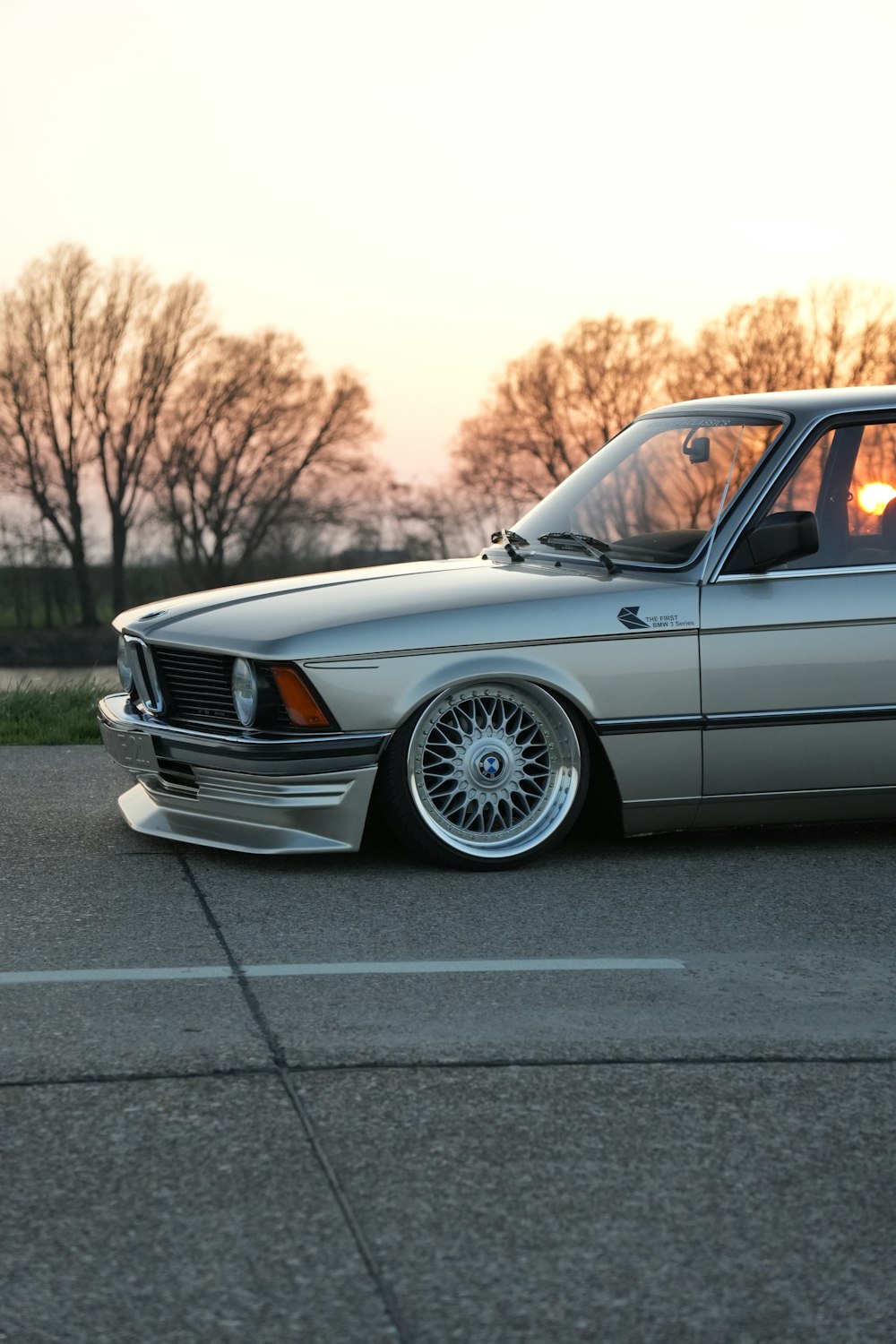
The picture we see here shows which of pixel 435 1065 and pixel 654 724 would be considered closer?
pixel 435 1065

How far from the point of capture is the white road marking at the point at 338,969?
4.32 metres

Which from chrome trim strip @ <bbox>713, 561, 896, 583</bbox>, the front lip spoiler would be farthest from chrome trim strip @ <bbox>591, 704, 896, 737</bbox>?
the front lip spoiler

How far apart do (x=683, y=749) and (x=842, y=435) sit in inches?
52.9

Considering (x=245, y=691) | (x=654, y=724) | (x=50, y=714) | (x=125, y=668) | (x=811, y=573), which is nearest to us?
(x=245, y=691)

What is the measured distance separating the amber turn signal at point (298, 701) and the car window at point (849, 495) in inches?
67.9

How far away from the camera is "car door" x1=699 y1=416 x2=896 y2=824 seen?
5742 mm

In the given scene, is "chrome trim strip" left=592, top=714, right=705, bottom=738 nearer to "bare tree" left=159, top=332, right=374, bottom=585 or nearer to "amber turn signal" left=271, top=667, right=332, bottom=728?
"amber turn signal" left=271, top=667, right=332, bottom=728

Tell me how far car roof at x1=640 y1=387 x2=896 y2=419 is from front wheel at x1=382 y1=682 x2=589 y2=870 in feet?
4.88

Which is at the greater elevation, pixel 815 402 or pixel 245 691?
pixel 815 402

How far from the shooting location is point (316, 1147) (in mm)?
3152

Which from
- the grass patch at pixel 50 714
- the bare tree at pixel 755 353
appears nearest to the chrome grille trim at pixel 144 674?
the grass patch at pixel 50 714

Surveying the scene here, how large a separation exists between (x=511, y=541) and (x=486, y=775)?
1.38 meters

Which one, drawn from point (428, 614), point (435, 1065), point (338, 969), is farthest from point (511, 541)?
point (435, 1065)

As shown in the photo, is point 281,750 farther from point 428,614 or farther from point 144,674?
point 144,674
